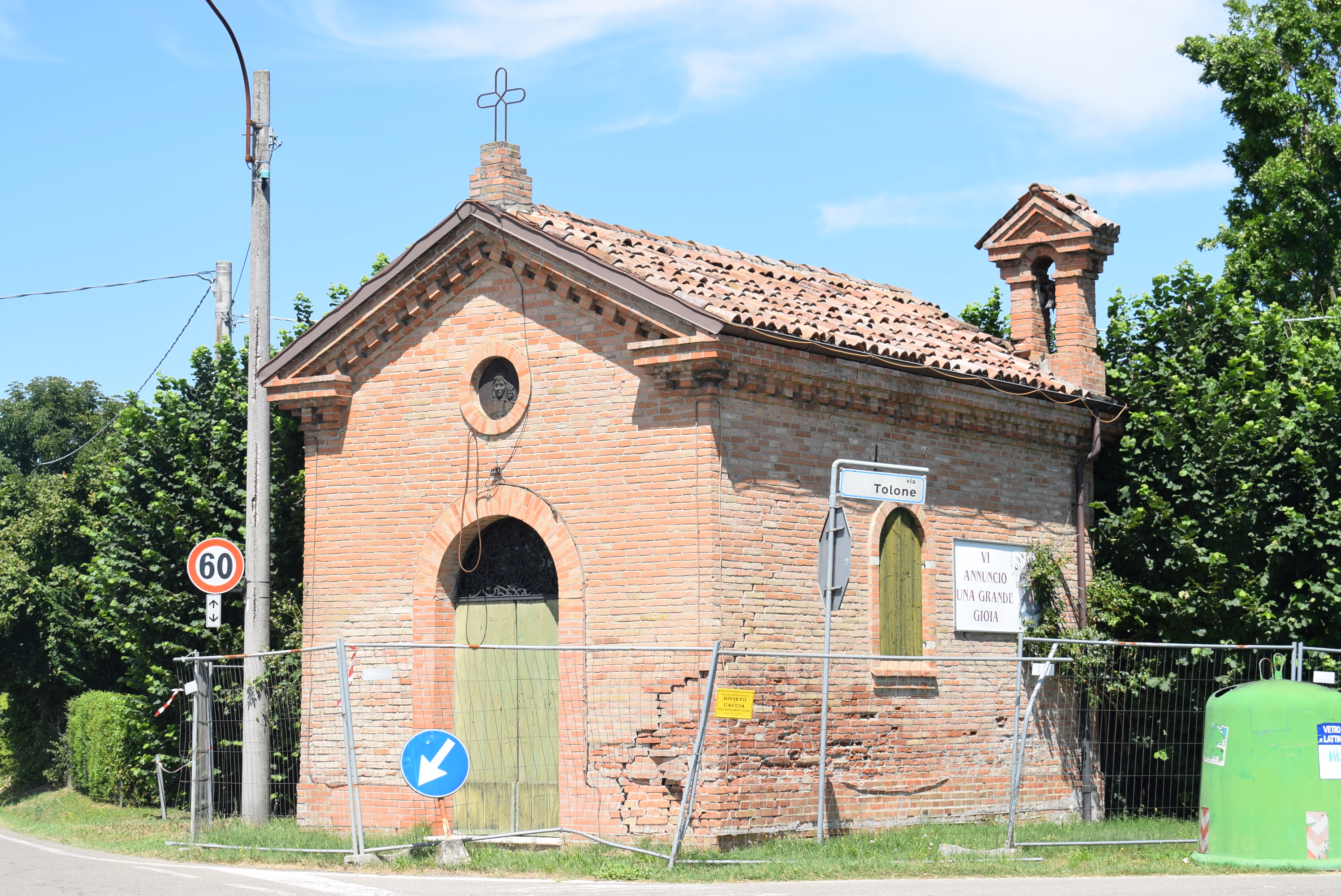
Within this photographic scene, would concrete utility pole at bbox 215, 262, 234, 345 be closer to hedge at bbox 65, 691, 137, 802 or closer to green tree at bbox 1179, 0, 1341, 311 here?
hedge at bbox 65, 691, 137, 802

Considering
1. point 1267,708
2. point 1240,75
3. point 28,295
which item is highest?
point 1240,75

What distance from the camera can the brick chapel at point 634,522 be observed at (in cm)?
1357

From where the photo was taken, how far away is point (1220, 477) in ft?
54.0

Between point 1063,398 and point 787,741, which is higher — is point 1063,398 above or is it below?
above

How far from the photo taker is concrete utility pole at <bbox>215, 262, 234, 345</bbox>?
87.2 feet

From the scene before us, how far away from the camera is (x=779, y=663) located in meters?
13.9

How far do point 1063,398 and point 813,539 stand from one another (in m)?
4.23

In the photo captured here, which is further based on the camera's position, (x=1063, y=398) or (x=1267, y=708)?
(x=1063, y=398)

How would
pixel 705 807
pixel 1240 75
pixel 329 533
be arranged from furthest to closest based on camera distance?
pixel 1240 75, pixel 329 533, pixel 705 807

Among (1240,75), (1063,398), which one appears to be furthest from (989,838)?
(1240,75)

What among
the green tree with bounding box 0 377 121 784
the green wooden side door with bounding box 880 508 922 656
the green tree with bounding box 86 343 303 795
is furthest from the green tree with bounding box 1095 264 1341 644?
the green tree with bounding box 0 377 121 784

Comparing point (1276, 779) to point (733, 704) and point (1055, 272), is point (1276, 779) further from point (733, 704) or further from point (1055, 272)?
point (1055, 272)

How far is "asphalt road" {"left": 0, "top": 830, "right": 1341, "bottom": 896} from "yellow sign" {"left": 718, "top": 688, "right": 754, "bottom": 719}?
1.44m

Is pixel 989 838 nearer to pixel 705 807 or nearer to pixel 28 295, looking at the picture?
pixel 705 807
